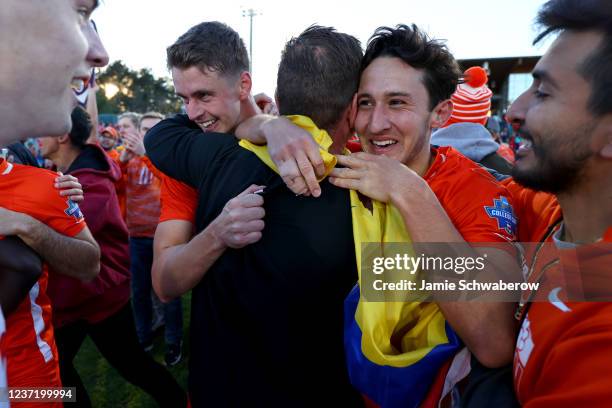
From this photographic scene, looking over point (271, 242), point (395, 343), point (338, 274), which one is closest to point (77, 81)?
point (271, 242)

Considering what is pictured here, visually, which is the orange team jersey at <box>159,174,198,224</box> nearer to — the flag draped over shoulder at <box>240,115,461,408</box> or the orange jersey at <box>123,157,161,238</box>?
the flag draped over shoulder at <box>240,115,461,408</box>

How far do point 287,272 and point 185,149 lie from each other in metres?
0.72

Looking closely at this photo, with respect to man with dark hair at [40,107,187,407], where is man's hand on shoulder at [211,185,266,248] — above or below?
above

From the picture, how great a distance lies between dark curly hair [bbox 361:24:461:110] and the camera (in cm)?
183

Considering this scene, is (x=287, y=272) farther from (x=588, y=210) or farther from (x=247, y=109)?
(x=247, y=109)

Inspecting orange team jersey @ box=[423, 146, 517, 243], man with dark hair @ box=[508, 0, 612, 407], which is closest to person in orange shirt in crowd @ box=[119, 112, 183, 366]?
orange team jersey @ box=[423, 146, 517, 243]

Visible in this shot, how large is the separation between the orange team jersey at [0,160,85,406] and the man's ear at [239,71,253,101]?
1.08m

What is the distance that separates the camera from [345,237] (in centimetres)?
143

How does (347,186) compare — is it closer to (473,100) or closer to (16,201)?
(16,201)

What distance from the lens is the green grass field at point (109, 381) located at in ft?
11.7

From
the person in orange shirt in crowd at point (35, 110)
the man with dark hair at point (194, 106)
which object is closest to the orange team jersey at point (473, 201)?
the man with dark hair at point (194, 106)

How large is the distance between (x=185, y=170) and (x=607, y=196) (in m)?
1.54

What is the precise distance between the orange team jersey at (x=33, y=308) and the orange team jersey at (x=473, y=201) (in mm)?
1864

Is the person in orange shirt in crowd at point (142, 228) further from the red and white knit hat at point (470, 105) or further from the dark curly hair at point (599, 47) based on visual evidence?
the dark curly hair at point (599, 47)
